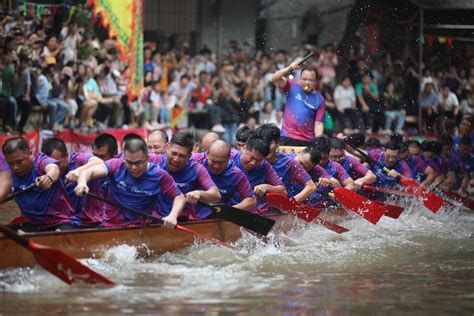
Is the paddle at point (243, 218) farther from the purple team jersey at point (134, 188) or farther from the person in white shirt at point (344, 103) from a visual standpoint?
the person in white shirt at point (344, 103)

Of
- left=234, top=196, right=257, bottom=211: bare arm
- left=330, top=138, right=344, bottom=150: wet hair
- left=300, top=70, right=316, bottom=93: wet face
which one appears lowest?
left=234, top=196, right=257, bottom=211: bare arm

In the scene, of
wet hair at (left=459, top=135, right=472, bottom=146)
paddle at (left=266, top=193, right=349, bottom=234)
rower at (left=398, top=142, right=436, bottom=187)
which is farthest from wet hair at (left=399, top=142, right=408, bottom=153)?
paddle at (left=266, top=193, right=349, bottom=234)

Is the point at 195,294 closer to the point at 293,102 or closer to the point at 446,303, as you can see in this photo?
the point at 446,303

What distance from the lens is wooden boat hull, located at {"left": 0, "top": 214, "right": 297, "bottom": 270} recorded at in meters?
8.13

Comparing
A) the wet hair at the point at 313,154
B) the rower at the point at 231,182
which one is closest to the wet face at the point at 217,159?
the rower at the point at 231,182

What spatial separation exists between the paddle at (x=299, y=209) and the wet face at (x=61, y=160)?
2339 millimetres

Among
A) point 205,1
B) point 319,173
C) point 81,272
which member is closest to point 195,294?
point 81,272

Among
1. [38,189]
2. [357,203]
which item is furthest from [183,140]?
[357,203]

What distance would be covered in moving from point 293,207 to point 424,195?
307 cm

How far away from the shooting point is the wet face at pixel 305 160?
1159cm

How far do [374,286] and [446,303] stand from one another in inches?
29.3

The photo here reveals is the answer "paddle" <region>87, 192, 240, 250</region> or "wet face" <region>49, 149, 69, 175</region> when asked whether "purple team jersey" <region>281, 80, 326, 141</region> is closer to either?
"paddle" <region>87, 192, 240, 250</region>

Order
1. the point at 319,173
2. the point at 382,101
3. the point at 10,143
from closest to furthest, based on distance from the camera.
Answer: the point at 10,143
the point at 319,173
the point at 382,101

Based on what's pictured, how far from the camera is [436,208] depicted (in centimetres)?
1330
